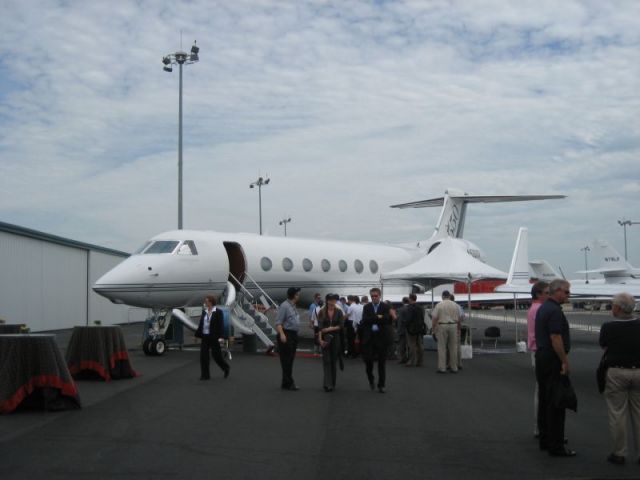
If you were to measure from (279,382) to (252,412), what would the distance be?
11.6 feet

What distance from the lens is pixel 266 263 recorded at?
2314 centimetres

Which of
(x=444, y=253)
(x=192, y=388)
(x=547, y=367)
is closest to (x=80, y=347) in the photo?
(x=192, y=388)

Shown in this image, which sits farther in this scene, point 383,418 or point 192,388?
point 192,388

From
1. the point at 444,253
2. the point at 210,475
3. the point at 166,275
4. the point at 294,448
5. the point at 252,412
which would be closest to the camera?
the point at 210,475

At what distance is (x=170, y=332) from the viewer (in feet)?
72.2

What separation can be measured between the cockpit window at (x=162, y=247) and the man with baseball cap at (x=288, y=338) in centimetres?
802

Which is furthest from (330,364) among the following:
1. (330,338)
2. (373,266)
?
(373,266)

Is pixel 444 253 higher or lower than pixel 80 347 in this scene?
higher

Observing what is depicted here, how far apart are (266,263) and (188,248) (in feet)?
10.7

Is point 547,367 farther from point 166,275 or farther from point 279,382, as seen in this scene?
point 166,275

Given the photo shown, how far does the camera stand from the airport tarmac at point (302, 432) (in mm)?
6737

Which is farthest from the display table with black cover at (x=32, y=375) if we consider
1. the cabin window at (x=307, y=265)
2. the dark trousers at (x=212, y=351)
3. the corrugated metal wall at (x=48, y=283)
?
the corrugated metal wall at (x=48, y=283)

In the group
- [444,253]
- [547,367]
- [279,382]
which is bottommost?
[279,382]

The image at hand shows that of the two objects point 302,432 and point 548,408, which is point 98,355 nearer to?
point 302,432
